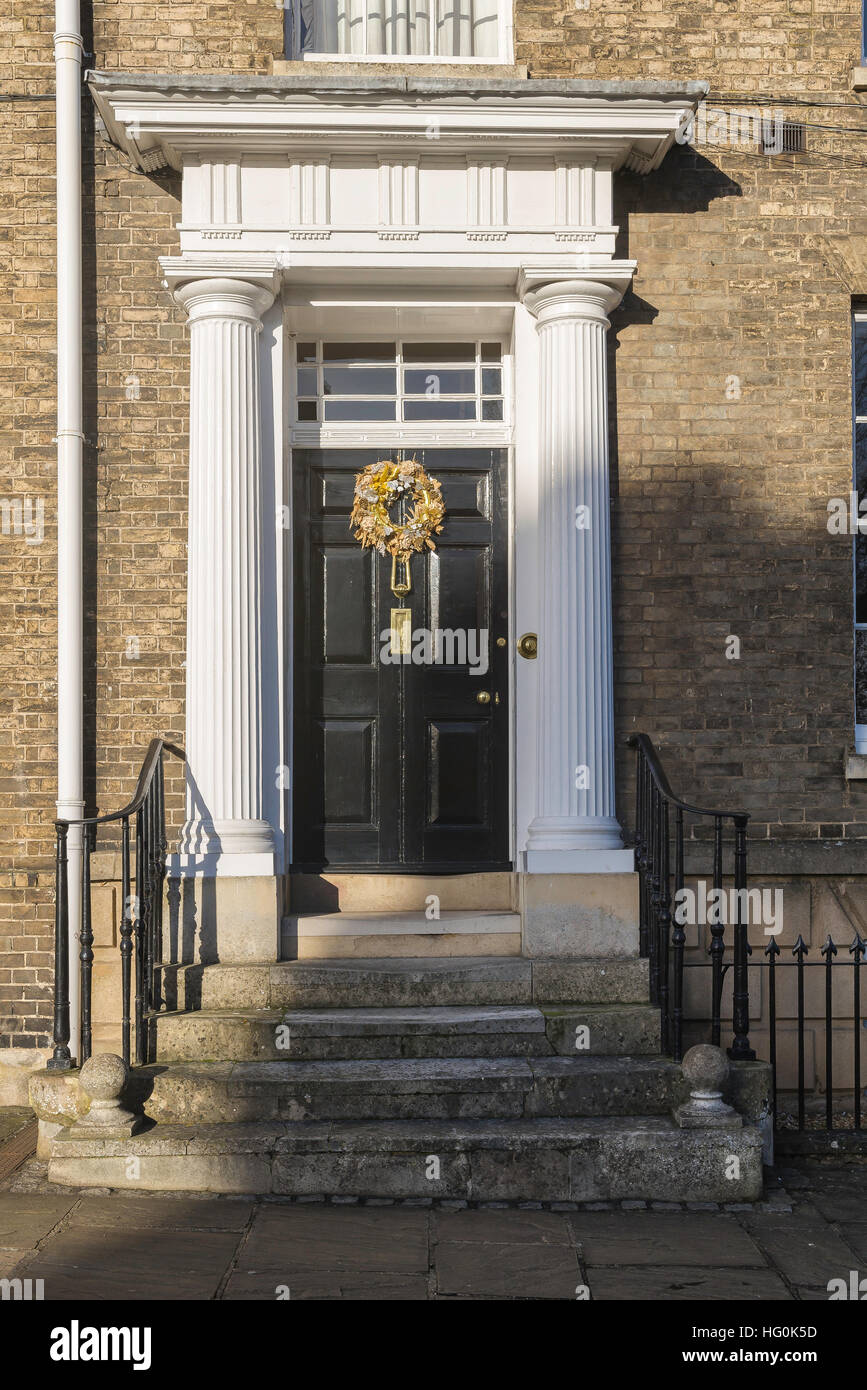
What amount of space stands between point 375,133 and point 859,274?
259 centimetres

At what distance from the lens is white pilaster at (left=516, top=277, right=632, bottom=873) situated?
6.15 m

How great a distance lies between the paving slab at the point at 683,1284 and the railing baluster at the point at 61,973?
2404 millimetres

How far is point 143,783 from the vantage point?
5.72m

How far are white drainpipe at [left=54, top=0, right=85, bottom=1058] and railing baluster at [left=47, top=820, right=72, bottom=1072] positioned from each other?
0.82 metres

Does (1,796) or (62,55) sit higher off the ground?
(62,55)

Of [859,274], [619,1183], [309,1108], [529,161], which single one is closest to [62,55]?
[529,161]

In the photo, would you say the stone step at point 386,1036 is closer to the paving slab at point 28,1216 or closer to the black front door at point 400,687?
the paving slab at point 28,1216

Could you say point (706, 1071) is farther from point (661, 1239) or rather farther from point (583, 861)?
point (583, 861)

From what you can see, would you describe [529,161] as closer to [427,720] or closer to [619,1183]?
[427,720]

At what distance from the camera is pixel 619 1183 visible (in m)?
4.89

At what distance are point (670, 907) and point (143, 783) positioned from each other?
2.41 metres

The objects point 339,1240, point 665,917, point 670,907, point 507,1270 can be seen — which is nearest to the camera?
point 507,1270

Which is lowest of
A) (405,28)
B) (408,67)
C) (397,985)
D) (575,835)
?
(397,985)

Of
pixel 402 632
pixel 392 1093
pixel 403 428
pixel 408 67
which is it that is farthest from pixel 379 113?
pixel 392 1093
